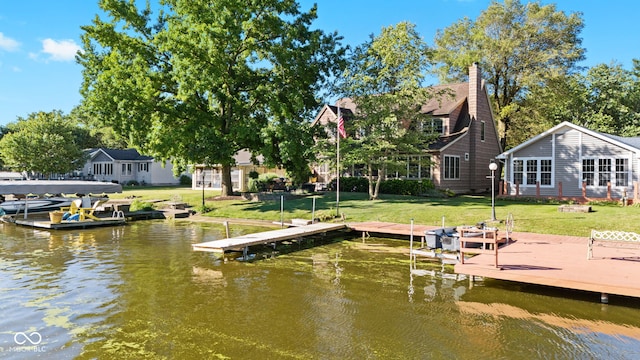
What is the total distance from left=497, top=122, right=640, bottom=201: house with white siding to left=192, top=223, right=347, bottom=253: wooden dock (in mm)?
13888

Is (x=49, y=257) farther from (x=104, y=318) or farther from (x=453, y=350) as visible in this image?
(x=453, y=350)

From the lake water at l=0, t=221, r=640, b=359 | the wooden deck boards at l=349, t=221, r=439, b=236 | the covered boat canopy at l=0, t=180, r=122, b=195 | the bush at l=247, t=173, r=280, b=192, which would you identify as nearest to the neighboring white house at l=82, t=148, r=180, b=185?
the bush at l=247, t=173, r=280, b=192

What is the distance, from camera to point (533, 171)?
87.9 feet

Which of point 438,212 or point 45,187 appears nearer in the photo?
point 438,212

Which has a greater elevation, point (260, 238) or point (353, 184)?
point (353, 184)

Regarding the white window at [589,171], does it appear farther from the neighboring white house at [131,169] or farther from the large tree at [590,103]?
the neighboring white house at [131,169]

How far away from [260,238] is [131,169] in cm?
4304

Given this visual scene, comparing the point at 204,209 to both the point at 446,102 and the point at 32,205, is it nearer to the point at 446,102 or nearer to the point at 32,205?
the point at 32,205

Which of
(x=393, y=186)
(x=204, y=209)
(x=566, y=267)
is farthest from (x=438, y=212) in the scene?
(x=204, y=209)

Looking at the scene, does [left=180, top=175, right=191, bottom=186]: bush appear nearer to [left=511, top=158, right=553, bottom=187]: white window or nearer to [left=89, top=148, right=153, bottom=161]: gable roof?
[left=89, top=148, right=153, bottom=161]: gable roof

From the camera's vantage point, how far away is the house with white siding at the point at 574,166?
935 inches

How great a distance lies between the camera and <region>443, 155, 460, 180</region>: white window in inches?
1217

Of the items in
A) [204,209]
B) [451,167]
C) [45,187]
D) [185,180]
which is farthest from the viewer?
[185,180]

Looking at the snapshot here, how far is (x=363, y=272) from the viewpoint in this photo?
40.1ft
